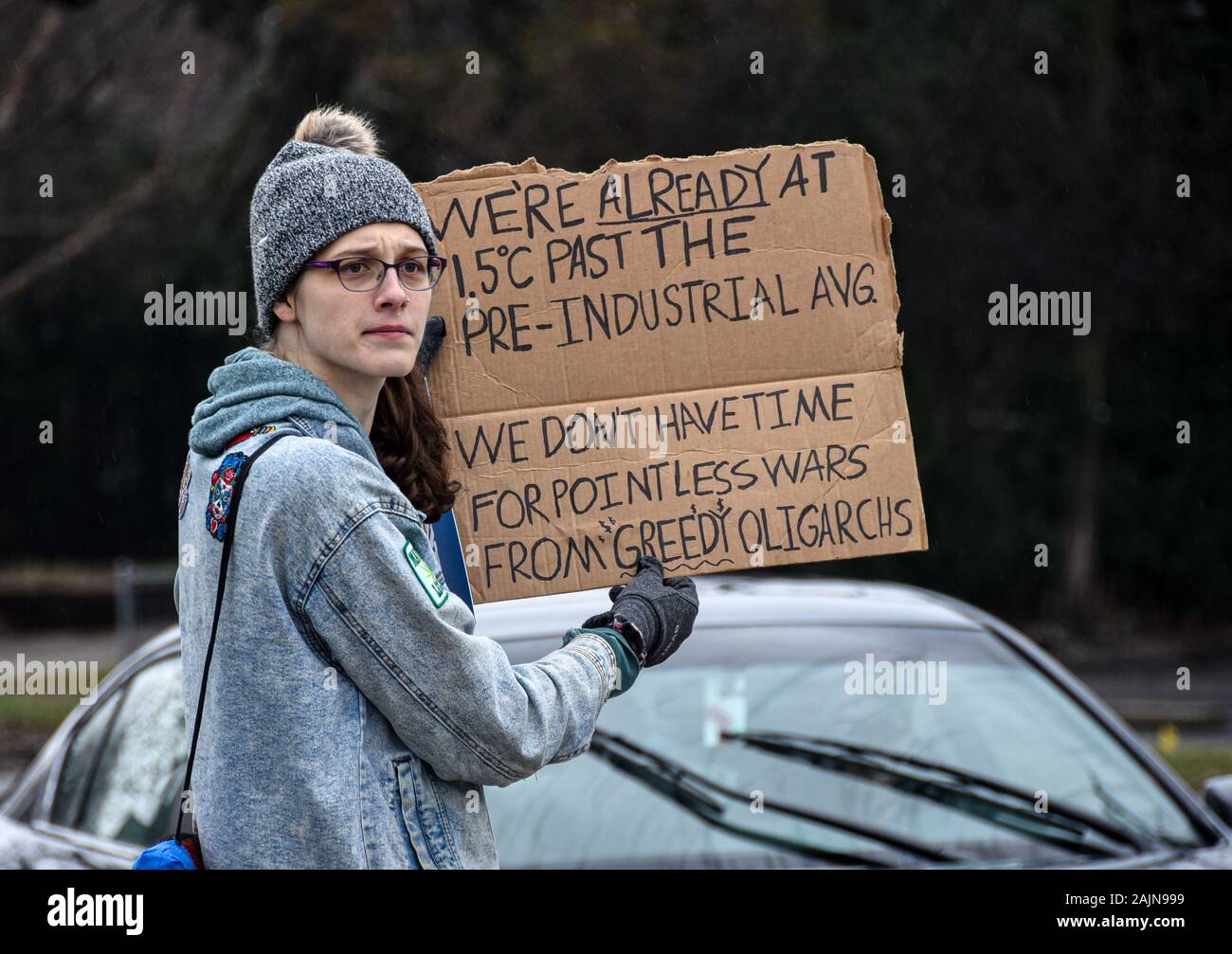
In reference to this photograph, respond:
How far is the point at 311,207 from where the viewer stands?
88.5 inches

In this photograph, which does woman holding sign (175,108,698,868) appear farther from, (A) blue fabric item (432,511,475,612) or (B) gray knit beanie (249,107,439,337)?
(A) blue fabric item (432,511,475,612)

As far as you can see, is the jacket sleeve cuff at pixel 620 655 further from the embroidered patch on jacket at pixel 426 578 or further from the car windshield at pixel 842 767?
the car windshield at pixel 842 767

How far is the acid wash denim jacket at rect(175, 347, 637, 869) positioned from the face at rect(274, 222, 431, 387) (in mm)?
145

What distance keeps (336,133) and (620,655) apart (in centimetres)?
88

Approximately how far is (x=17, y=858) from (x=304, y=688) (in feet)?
7.44

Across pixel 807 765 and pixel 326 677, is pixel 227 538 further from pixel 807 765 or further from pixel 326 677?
pixel 807 765

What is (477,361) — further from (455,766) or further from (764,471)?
(455,766)

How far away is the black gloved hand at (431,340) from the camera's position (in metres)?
2.78

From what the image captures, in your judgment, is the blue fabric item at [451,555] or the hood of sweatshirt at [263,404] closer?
the hood of sweatshirt at [263,404]

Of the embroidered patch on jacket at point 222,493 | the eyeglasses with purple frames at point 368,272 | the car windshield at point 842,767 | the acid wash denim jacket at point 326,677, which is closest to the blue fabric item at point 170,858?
the acid wash denim jacket at point 326,677
